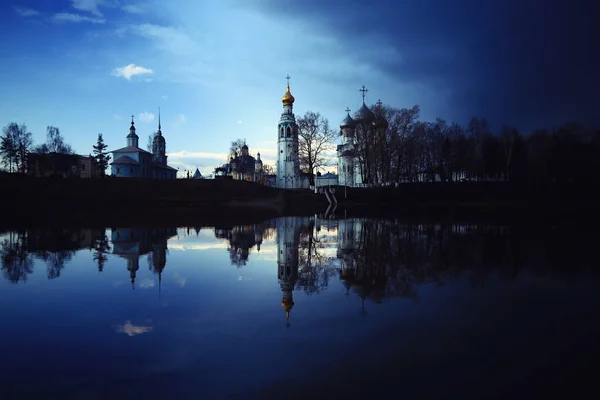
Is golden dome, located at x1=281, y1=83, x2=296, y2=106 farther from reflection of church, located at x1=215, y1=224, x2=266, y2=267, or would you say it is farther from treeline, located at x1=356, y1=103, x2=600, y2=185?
reflection of church, located at x1=215, y1=224, x2=266, y2=267

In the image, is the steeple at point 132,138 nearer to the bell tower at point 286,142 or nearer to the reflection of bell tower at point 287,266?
the bell tower at point 286,142

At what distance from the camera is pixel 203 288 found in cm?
806

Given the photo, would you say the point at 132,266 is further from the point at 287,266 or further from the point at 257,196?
the point at 257,196

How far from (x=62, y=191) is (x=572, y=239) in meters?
50.9

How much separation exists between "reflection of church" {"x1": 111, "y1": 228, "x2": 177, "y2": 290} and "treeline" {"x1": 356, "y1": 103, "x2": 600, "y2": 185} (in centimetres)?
3705

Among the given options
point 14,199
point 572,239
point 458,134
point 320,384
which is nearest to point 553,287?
point 320,384

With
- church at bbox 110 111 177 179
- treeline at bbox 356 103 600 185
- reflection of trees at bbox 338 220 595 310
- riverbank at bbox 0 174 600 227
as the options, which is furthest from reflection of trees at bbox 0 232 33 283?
church at bbox 110 111 177 179

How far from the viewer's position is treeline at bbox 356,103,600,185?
5097 cm

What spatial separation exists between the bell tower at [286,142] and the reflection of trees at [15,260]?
60797 millimetres

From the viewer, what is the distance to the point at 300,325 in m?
5.77

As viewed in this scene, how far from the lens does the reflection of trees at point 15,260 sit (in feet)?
30.3

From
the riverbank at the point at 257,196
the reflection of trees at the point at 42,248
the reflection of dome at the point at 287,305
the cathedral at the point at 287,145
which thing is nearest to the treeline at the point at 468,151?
the riverbank at the point at 257,196

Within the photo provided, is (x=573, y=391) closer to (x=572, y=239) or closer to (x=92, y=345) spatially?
(x=92, y=345)

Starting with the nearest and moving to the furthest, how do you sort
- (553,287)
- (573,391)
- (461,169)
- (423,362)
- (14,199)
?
(573,391) < (423,362) < (553,287) < (14,199) < (461,169)
